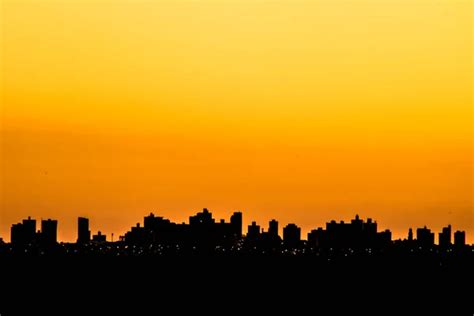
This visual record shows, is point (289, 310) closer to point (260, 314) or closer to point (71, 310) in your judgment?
point (260, 314)

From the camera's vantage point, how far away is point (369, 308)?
187m

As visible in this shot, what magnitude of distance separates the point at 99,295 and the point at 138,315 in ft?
67.8

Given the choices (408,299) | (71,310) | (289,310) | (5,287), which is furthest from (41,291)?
(408,299)

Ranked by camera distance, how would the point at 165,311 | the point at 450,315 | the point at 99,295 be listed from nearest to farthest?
the point at 450,315 < the point at 165,311 < the point at 99,295

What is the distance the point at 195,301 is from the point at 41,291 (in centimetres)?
2136

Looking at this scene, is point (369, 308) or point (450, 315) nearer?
point (450, 315)

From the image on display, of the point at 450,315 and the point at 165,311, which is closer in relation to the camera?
the point at 450,315

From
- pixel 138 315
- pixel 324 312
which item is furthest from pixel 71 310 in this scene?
pixel 324 312

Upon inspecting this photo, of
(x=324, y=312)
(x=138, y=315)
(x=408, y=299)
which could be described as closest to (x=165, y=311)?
(x=138, y=315)

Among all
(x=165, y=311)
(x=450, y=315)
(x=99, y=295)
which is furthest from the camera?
(x=99, y=295)

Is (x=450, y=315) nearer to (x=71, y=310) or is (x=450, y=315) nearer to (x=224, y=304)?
(x=224, y=304)

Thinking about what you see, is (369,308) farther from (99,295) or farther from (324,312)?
(99,295)

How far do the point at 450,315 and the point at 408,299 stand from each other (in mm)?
24969

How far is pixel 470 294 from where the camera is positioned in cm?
19175
